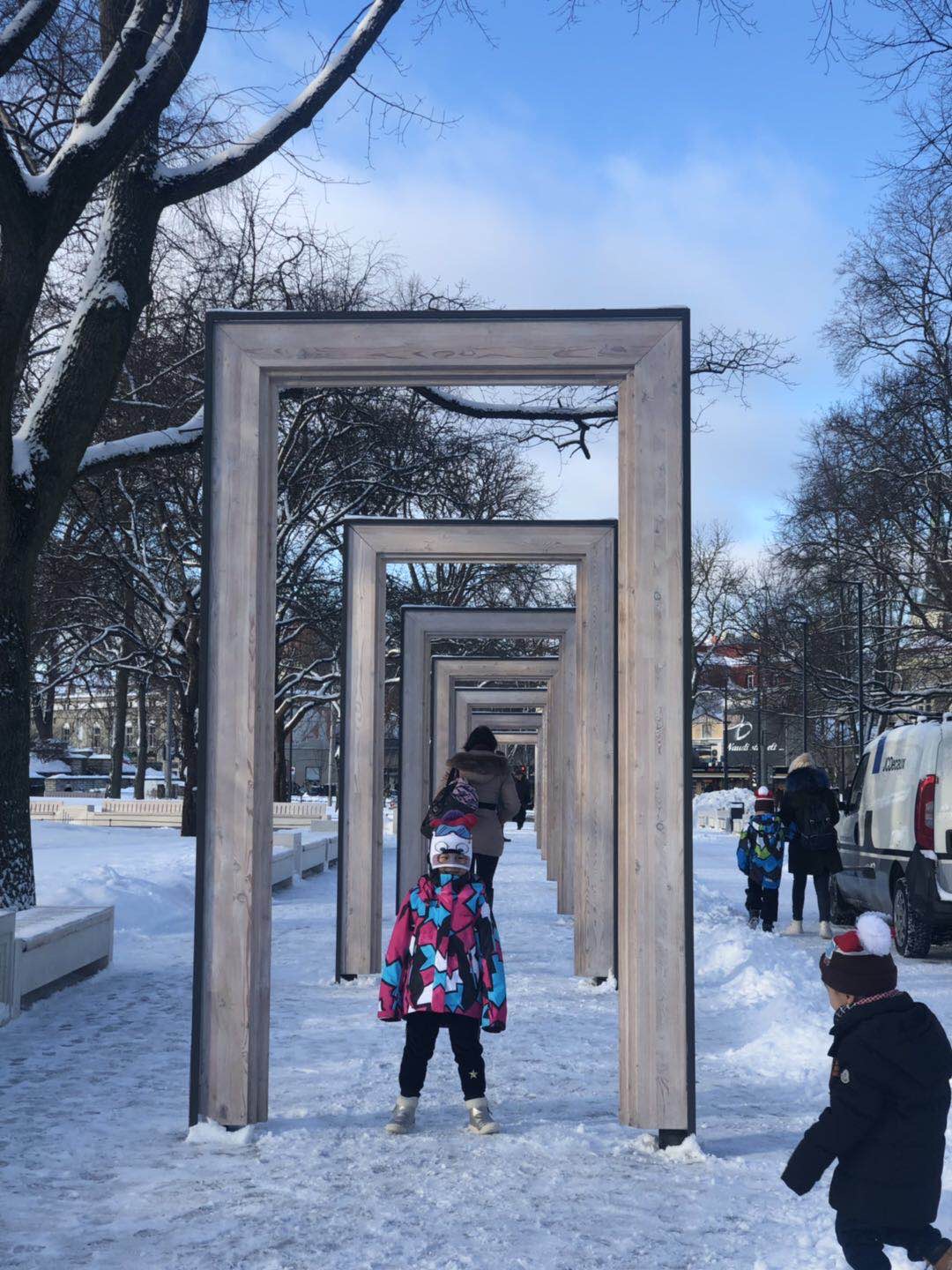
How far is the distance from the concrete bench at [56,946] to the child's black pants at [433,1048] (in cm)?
343

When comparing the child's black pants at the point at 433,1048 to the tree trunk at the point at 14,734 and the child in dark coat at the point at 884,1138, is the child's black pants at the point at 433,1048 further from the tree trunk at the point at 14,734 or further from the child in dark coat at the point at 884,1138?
the tree trunk at the point at 14,734

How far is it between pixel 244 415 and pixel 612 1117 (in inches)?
135

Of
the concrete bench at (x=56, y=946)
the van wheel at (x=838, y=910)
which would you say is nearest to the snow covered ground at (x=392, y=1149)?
the concrete bench at (x=56, y=946)

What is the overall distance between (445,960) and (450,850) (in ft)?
1.46

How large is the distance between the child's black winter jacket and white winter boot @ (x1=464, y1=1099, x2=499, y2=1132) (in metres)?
2.59

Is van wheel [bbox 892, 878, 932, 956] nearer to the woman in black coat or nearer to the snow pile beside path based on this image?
the woman in black coat

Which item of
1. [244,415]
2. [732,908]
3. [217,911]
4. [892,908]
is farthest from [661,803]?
[732,908]

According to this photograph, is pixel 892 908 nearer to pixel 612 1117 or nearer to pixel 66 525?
pixel 612 1117

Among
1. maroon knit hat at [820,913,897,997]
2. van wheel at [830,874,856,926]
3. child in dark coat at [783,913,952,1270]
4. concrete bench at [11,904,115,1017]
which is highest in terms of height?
maroon knit hat at [820,913,897,997]

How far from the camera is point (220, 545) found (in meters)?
6.03

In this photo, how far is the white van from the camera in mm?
11602

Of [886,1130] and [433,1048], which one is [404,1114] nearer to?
[433,1048]

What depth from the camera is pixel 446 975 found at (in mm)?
5738

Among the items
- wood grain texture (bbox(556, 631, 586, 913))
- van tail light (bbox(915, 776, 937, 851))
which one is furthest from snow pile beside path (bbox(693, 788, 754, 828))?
van tail light (bbox(915, 776, 937, 851))
